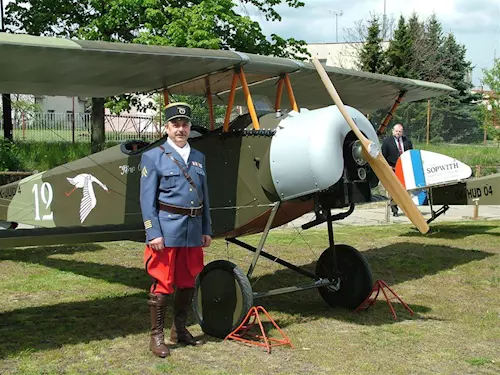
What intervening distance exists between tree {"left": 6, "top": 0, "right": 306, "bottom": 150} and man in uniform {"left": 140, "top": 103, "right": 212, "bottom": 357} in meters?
12.9

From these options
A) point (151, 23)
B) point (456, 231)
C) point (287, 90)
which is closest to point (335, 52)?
point (151, 23)

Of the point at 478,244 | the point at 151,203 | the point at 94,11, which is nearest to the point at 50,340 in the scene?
the point at 151,203

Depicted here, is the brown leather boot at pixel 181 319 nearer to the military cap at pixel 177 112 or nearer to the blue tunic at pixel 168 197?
the blue tunic at pixel 168 197

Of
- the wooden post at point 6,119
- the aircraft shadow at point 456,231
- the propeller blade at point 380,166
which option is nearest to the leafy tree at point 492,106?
the aircraft shadow at point 456,231

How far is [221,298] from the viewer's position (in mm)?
5316

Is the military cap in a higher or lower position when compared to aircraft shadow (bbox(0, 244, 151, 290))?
higher

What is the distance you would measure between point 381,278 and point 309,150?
3504 millimetres

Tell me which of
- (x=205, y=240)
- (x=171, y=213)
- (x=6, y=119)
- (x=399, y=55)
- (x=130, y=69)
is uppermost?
(x=399, y=55)

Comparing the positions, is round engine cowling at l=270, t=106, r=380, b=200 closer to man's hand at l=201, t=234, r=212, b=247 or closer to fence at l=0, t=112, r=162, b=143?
man's hand at l=201, t=234, r=212, b=247

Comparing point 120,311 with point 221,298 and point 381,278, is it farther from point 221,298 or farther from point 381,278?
point 381,278

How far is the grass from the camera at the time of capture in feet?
15.0

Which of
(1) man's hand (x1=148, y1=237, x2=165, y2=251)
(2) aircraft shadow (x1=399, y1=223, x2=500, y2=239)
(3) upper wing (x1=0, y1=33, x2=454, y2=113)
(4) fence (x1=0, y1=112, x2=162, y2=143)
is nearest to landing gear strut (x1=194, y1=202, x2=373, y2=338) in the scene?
(1) man's hand (x1=148, y1=237, x2=165, y2=251)

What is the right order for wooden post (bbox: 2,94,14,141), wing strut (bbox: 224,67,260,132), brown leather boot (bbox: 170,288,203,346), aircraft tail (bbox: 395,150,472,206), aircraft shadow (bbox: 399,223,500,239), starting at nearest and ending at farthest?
brown leather boot (bbox: 170,288,203,346)
wing strut (bbox: 224,67,260,132)
aircraft tail (bbox: 395,150,472,206)
aircraft shadow (bbox: 399,223,500,239)
wooden post (bbox: 2,94,14,141)

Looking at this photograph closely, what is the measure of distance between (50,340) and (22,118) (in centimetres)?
1564
